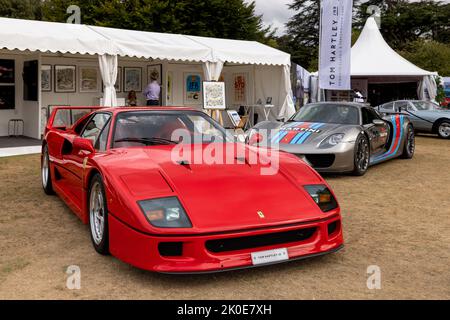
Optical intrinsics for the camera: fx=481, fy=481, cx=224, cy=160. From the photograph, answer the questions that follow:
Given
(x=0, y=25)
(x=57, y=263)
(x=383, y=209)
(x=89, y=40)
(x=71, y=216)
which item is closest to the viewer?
(x=57, y=263)

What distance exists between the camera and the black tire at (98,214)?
3.54 m

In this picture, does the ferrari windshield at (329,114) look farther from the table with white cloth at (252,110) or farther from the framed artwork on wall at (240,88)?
the framed artwork on wall at (240,88)

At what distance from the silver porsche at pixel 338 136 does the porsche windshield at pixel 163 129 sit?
1.95 m

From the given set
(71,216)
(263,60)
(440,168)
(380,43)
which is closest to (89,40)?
(263,60)

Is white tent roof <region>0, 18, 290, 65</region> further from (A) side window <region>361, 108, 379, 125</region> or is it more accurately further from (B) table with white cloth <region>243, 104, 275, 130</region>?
(A) side window <region>361, 108, 379, 125</region>

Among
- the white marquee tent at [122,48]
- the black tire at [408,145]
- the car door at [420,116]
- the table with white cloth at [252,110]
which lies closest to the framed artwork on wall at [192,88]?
the table with white cloth at [252,110]

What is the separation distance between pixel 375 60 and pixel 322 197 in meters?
18.4

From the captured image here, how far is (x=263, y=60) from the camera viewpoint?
14.2 metres

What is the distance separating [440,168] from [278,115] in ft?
25.7

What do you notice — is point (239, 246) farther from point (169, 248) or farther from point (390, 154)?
point (390, 154)

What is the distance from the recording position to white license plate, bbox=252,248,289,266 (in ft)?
10.2

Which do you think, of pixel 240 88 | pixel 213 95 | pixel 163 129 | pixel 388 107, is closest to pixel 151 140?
pixel 163 129

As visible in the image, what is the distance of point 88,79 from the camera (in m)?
14.2

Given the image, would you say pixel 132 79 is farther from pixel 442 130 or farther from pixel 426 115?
pixel 442 130
